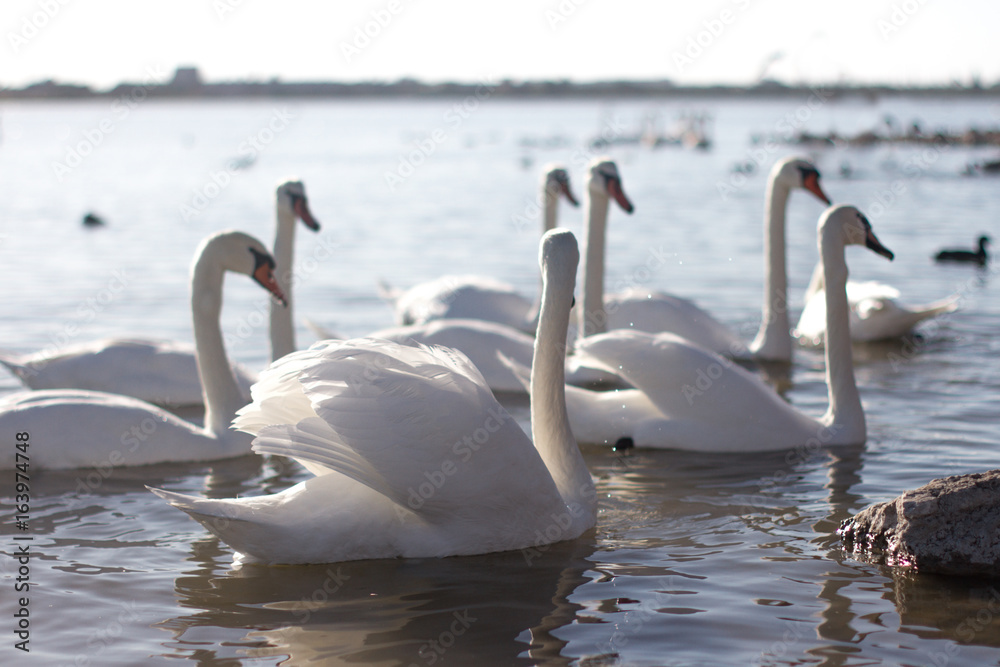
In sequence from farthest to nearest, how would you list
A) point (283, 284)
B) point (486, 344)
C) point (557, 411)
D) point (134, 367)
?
point (283, 284)
point (486, 344)
point (134, 367)
point (557, 411)

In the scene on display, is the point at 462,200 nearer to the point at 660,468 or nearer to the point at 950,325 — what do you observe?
the point at 950,325

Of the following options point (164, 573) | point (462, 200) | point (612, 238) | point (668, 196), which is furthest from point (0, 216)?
point (164, 573)

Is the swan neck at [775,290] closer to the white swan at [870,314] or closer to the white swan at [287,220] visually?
the white swan at [870,314]

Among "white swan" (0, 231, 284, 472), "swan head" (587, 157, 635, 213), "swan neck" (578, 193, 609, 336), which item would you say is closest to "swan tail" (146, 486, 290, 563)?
"white swan" (0, 231, 284, 472)

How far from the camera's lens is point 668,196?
94.2 ft

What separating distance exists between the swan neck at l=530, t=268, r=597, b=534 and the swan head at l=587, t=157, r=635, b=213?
473cm

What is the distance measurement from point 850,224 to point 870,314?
3.14 metres

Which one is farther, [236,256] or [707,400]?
[236,256]

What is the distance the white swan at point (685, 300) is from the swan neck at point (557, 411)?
3.83 metres

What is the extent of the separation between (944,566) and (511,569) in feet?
6.19

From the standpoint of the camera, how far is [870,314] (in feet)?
34.4

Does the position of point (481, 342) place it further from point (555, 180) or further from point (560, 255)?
point (560, 255)

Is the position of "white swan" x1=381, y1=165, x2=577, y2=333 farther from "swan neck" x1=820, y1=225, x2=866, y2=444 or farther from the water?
"swan neck" x1=820, y1=225, x2=866, y2=444

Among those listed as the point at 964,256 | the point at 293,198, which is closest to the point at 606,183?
the point at 293,198
